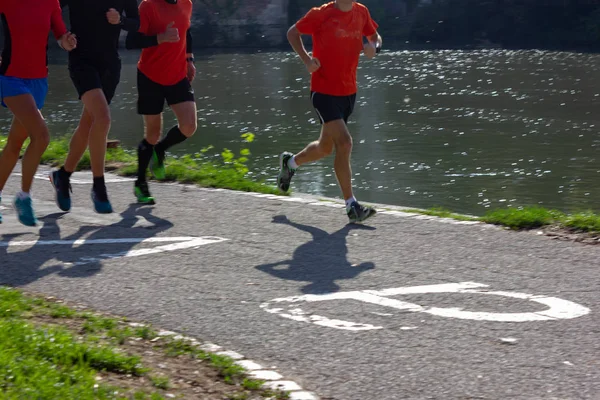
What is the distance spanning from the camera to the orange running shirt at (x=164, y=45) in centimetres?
809

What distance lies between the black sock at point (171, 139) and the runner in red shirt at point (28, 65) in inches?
54.2

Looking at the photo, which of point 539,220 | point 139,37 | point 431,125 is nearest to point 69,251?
point 139,37

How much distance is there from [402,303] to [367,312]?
0.23 meters

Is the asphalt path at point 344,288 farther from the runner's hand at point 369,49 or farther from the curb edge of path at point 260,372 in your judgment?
the runner's hand at point 369,49

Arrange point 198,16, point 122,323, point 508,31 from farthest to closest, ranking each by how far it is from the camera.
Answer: point 198,16 < point 508,31 < point 122,323

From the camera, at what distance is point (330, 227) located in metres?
7.55

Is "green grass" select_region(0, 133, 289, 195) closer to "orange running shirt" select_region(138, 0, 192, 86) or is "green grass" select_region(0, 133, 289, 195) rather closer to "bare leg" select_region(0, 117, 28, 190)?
"orange running shirt" select_region(138, 0, 192, 86)

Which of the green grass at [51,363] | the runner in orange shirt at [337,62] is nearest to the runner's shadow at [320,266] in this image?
the runner in orange shirt at [337,62]

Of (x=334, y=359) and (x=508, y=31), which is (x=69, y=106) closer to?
(x=334, y=359)

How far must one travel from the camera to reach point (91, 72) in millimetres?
7680

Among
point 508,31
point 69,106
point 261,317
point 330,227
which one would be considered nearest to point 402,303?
point 261,317

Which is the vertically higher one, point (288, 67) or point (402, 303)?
point (402, 303)

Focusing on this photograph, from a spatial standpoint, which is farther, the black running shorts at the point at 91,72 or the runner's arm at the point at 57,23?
the black running shorts at the point at 91,72

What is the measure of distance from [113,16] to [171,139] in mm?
1335
